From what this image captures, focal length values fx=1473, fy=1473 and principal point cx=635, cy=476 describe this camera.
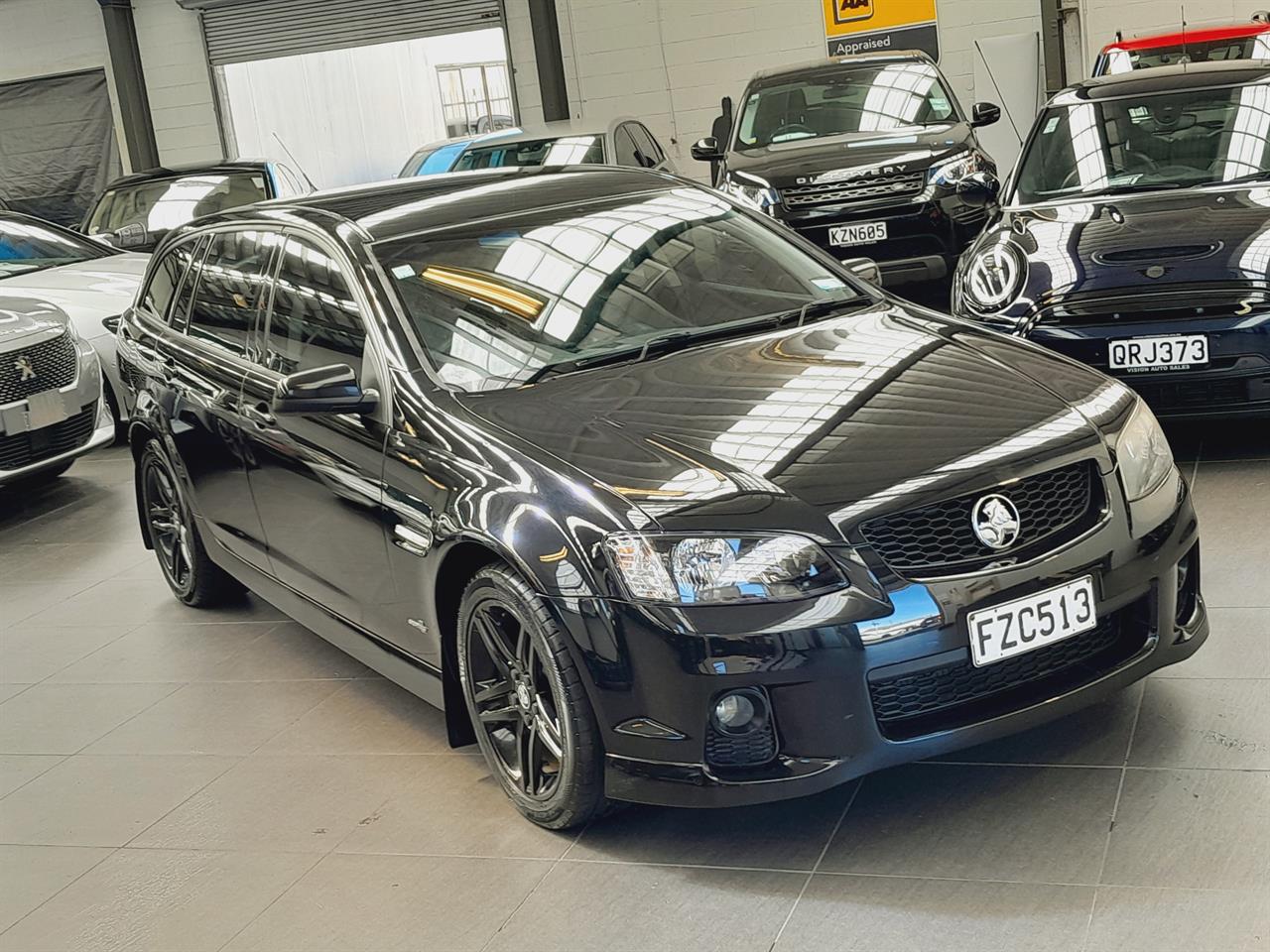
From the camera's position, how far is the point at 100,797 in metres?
3.82

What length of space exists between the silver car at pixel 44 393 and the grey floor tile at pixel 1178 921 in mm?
5643

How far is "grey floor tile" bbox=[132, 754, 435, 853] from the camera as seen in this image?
11.2 feet

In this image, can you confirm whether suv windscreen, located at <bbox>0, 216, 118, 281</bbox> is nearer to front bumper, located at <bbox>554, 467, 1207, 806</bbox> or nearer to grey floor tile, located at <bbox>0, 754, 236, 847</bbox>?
grey floor tile, located at <bbox>0, 754, 236, 847</bbox>

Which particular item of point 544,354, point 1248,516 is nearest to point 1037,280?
point 1248,516

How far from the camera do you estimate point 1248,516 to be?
459cm

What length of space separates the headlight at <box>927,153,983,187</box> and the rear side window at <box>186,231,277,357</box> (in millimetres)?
4753

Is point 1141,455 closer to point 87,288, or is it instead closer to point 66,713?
point 66,713

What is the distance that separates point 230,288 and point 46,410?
2.93m

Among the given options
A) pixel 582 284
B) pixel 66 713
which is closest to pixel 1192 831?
pixel 582 284

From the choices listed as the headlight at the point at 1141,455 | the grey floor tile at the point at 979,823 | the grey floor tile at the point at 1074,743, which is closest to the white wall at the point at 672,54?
the headlight at the point at 1141,455

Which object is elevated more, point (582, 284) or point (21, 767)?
point (582, 284)

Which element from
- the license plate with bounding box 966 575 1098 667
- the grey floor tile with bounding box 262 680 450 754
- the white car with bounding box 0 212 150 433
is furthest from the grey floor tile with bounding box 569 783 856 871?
the white car with bounding box 0 212 150 433

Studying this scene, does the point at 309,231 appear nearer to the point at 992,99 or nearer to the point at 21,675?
the point at 21,675

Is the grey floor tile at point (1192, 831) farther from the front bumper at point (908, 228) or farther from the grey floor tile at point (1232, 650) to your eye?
the front bumper at point (908, 228)
